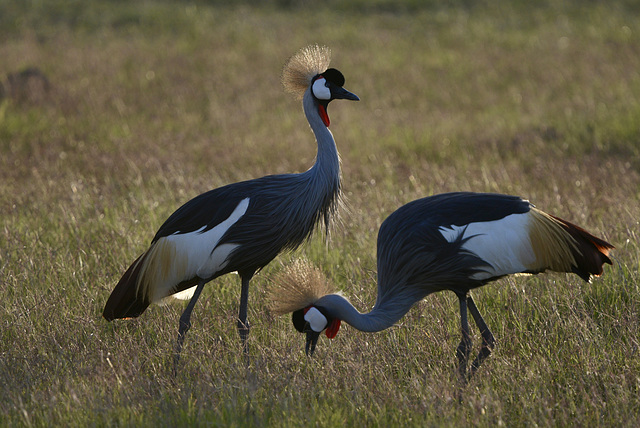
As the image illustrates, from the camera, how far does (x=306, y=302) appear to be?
11.5 feet

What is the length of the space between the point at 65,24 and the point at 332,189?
44.3ft

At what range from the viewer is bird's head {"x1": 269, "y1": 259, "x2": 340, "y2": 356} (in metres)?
3.43

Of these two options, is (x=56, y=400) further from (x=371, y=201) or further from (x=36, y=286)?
(x=371, y=201)

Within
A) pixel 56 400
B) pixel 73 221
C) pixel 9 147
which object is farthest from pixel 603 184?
pixel 9 147

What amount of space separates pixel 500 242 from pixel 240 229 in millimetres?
1269

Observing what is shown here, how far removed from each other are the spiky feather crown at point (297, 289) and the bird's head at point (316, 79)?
3.04 feet

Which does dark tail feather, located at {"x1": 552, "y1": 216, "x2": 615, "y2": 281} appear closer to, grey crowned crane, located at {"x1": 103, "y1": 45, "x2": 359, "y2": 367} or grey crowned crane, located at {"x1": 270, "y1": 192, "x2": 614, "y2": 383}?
grey crowned crane, located at {"x1": 270, "y1": 192, "x2": 614, "y2": 383}

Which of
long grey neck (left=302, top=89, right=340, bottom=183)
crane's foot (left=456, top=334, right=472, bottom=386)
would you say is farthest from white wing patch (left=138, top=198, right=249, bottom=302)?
crane's foot (left=456, top=334, right=472, bottom=386)

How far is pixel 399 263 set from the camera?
3.67 m

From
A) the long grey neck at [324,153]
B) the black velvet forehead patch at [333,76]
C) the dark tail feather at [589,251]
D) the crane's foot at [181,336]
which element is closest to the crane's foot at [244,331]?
the crane's foot at [181,336]

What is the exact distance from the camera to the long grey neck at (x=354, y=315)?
3.44m

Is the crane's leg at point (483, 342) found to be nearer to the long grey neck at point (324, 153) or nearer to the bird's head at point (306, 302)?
the bird's head at point (306, 302)

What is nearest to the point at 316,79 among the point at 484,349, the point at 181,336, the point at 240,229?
the point at 240,229

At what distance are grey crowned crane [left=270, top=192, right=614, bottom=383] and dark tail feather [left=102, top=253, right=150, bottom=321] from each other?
0.74 m
